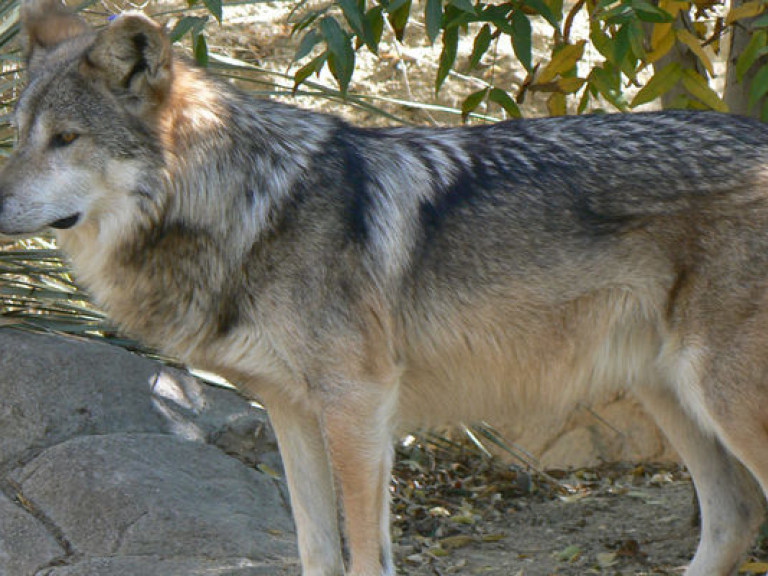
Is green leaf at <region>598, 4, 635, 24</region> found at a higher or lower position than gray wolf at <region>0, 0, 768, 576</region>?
higher

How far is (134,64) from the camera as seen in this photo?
332cm

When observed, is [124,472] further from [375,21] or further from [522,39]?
[522,39]

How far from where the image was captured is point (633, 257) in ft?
11.6

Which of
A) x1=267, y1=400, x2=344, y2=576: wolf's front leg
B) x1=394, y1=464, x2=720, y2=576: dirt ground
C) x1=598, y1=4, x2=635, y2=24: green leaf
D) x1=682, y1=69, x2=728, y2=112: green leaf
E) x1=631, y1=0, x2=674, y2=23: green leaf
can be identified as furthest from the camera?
x1=394, y1=464, x2=720, y2=576: dirt ground

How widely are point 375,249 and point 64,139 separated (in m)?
1.06

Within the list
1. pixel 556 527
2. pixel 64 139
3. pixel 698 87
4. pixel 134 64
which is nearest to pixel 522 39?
pixel 698 87

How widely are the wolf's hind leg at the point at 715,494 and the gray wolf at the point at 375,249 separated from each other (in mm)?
346

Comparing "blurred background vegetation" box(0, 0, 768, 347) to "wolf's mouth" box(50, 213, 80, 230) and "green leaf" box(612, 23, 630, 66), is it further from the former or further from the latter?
"wolf's mouth" box(50, 213, 80, 230)

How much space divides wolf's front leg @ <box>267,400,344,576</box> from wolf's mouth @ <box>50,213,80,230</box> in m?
0.96

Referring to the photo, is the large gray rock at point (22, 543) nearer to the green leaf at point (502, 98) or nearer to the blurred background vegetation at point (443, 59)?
the blurred background vegetation at point (443, 59)

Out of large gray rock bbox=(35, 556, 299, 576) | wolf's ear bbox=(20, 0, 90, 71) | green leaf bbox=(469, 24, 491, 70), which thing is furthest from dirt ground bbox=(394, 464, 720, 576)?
wolf's ear bbox=(20, 0, 90, 71)

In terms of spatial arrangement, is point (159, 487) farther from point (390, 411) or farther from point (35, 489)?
point (390, 411)

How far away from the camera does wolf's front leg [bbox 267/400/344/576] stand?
3775 mm

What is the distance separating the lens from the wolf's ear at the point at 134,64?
10.6 ft
